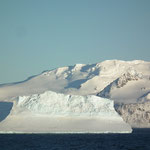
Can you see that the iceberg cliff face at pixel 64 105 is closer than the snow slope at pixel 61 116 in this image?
No

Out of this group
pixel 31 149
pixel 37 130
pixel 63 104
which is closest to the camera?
pixel 31 149

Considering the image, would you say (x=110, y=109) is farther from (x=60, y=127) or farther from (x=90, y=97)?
(x=60, y=127)

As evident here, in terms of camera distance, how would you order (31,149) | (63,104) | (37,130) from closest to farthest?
(31,149) < (37,130) < (63,104)

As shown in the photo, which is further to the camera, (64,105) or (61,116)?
(64,105)

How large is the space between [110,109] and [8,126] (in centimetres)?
2842

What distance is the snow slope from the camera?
122 metres

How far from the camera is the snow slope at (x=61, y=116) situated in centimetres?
12231

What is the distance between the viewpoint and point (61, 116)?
413 feet

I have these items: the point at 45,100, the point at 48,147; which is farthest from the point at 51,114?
the point at 48,147

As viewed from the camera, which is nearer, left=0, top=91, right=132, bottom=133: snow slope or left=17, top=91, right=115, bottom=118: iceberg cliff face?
left=0, top=91, right=132, bottom=133: snow slope

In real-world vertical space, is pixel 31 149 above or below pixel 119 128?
above

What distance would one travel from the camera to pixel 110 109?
132000 millimetres

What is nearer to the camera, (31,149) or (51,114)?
(31,149)

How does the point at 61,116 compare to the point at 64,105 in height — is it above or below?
below
